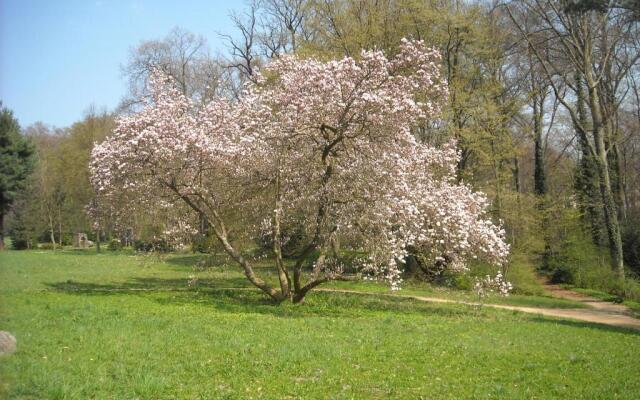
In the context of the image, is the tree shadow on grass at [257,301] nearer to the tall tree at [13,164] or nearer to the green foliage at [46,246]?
the tall tree at [13,164]

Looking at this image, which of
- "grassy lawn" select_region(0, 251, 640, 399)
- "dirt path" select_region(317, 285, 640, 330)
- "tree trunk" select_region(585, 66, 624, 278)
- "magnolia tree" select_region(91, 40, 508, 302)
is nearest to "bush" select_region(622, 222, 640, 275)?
"tree trunk" select_region(585, 66, 624, 278)

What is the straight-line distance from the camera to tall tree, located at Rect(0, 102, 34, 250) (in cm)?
3131

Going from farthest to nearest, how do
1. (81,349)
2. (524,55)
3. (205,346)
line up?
(524,55) < (205,346) < (81,349)

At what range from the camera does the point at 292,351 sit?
9.01m

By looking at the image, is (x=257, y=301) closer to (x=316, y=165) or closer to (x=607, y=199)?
(x=316, y=165)

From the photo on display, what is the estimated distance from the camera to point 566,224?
2670 centimetres

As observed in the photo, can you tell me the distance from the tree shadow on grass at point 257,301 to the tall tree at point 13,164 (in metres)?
16.1

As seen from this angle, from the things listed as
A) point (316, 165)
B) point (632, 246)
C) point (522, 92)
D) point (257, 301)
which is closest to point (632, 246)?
point (632, 246)

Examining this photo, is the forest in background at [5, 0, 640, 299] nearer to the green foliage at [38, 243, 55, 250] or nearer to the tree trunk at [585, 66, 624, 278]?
the tree trunk at [585, 66, 624, 278]

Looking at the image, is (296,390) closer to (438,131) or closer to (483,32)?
(438,131)

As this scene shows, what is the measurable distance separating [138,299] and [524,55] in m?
24.9

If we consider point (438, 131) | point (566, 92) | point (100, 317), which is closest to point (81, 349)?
point (100, 317)

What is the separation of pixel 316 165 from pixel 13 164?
87.4ft

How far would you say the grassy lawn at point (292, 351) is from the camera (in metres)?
7.12
